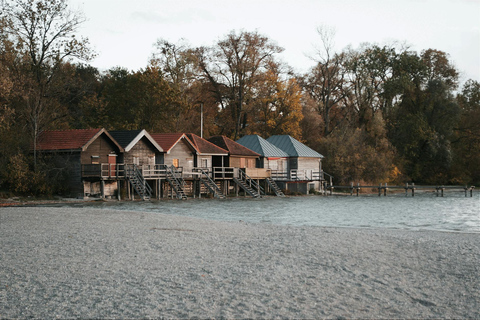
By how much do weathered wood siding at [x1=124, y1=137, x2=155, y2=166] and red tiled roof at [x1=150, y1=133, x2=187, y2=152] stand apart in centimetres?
116

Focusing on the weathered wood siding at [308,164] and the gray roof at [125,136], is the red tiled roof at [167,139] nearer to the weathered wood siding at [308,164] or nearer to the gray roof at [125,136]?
the gray roof at [125,136]

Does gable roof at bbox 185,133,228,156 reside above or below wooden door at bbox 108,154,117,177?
above

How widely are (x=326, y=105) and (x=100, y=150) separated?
112 ft

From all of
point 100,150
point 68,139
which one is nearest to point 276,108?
point 100,150

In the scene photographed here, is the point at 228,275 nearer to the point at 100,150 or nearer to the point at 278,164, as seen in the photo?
the point at 100,150

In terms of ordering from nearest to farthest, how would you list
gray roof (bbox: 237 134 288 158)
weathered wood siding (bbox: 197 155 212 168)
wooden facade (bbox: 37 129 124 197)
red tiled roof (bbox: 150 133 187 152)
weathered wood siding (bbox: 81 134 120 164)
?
wooden facade (bbox: 37 129 124 197) → weathered wood siding (bbox: 81 134 120 164) → red tiled roof (bbox: 150 133 187 152) → weathered wood siding (bbox: 197 155 212 168) → gray roof (bbox: 237 134 288 158)

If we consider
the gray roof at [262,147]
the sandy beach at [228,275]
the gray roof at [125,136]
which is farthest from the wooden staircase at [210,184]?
the sandy beach at [228,275]

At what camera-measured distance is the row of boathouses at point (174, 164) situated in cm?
3903

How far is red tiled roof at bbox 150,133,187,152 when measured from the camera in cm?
4478

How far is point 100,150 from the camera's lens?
133ft

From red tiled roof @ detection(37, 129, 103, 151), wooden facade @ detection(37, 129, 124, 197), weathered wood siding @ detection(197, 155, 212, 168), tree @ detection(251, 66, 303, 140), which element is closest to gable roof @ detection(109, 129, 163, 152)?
wooden facade @ detection(37, 129, 124, 197)

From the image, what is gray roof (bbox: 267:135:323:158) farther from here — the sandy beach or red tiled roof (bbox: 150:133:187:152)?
the sandy beach

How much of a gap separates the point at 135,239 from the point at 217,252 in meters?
2.83

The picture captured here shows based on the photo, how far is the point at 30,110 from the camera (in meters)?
39.1
